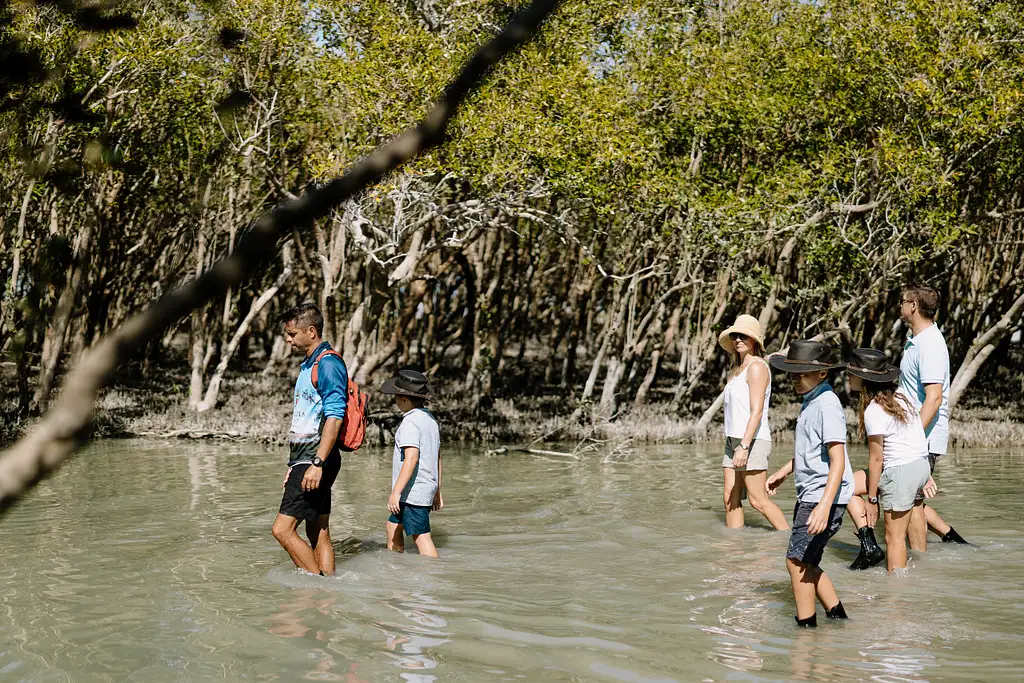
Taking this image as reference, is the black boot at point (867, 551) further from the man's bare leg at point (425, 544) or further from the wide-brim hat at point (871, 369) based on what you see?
the man's bare leg at point (425, 544)

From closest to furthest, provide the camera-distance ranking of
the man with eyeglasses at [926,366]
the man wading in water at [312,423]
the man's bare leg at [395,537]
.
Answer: the man wading in water at [312,423]
the man with eyeglasses at [926,366]
the man's bare leg at [395,537]

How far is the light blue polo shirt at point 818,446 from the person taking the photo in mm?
6473

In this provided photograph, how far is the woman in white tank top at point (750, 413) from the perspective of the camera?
895 centimetres

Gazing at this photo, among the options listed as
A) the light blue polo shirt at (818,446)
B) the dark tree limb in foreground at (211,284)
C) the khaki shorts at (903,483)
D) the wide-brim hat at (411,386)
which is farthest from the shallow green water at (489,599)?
the dark tree limb in foreground at (211,284)

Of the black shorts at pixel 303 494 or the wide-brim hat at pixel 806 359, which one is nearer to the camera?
the wide-brim hat at pixel 806 359

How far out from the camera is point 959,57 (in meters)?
18.8

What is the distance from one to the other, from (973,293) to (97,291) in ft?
59.2

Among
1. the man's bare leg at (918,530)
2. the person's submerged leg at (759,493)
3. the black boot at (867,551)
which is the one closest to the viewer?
the black boot at (867,551)

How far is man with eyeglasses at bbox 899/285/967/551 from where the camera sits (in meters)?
7.93

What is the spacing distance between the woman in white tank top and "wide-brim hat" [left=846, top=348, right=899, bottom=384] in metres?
1.38

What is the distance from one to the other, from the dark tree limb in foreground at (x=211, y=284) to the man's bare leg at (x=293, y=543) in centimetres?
613

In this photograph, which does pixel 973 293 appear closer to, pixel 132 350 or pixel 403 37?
pixel 403 37

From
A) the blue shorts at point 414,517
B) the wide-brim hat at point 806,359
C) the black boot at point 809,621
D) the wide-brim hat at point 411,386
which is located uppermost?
the wide-brim hat at point 806,359

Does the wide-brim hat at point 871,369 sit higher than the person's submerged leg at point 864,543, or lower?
higher
